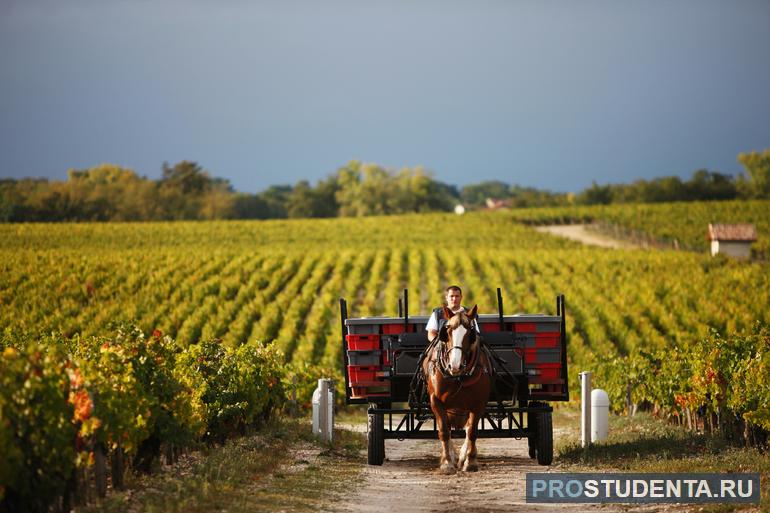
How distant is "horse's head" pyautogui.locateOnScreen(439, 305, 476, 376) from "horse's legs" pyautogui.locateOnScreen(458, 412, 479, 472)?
0.84 meters

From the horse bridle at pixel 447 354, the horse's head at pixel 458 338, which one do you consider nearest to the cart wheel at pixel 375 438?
the horse bridle at pixel 447 354

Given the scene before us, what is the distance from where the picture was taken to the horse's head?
12.3 meters

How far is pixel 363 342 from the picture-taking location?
1413cm

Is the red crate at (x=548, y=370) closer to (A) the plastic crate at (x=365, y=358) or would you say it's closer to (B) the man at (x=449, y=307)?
(B) the man at (x=449, y=307)

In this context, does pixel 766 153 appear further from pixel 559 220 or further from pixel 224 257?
pixel 224 257

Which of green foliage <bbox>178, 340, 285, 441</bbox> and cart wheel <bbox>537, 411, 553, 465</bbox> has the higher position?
green foliage <bbox>178, 340, 285, 441</bbox>

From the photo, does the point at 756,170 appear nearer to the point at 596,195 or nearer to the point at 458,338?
the point at 596,195

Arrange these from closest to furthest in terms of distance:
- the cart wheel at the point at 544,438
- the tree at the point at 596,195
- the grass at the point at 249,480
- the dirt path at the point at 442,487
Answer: the grass at the point at 249,480, the dirt path at the point at 442,487, the cart wheel at the point at 544,438, the tree at the point at 596,195

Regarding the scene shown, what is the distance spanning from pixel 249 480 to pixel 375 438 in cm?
274

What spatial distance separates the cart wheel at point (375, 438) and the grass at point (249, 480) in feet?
1.02

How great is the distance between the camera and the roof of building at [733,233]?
65938 mm

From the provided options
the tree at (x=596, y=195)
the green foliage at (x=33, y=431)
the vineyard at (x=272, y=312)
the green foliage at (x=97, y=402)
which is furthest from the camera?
the tree at (x=596, y=195)

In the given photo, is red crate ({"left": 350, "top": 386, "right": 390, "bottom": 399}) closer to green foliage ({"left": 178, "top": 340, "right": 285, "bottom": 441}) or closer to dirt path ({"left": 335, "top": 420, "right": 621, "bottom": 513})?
dirt path ({"left": 335, "top": 420, "right": 621, "bottom": 513})

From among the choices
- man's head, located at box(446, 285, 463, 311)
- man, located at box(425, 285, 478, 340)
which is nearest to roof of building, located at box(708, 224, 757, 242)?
man, located at box(425, 285, 478, 340)
